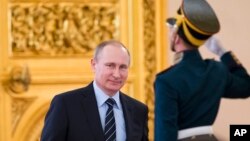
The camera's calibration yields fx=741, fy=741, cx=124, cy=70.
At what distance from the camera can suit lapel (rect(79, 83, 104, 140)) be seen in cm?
233

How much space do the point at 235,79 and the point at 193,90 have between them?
12cm

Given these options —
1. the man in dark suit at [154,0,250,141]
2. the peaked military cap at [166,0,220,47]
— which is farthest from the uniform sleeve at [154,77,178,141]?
the peaked military cap at [166,0,220,47]

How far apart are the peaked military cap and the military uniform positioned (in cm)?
4

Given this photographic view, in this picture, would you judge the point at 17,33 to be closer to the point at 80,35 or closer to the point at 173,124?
the point at 80,35

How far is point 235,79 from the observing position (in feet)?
6.32

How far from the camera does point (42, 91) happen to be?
3.81 metres

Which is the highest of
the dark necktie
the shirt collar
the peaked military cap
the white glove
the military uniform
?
the peaked military cap

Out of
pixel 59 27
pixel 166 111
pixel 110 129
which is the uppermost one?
pixel 59 27

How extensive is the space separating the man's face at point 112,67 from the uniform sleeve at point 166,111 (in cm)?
44

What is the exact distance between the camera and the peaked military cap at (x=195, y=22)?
1878 mm

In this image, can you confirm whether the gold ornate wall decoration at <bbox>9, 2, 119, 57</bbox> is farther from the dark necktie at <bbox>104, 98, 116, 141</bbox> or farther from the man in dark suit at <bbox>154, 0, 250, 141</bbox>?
the man in dark suit at <bbox>154, 0, 250, 141</bbox>

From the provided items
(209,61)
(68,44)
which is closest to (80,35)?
(68,44)

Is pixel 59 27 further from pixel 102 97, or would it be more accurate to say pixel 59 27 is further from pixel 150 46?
pixel 102 97

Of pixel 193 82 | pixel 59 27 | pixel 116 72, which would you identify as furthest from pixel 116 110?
pixel 59 27
